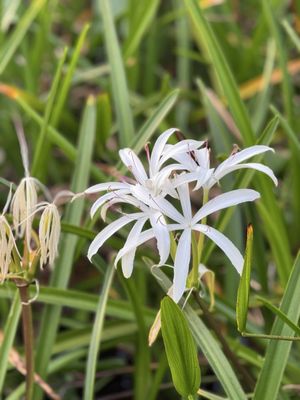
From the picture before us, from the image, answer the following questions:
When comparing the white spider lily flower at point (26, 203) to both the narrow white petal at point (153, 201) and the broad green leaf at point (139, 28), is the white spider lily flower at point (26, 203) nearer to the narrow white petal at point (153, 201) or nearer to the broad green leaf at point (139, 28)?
the narrow white petal at point (153, 201)

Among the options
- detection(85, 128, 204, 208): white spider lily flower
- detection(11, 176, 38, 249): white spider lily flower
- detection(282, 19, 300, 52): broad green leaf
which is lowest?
detection(11, 176, 38, 249): white spider lily flower

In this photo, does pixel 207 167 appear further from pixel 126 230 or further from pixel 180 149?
pixel 126 230

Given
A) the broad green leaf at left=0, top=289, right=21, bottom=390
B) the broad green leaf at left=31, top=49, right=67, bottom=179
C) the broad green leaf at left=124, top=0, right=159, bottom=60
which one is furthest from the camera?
the broad green leaf at left=124, top=0, right=159, bottom=60

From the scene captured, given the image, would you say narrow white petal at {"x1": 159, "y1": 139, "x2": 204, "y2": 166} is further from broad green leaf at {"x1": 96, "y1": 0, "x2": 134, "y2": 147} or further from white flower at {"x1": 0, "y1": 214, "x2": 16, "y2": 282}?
broad green leaf at {"x1": 96, "y1": 0, "x2": 134, "y2": 147}

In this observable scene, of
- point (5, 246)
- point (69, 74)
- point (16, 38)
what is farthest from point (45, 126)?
point (5, 246)

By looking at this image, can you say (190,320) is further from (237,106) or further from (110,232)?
(237,106)

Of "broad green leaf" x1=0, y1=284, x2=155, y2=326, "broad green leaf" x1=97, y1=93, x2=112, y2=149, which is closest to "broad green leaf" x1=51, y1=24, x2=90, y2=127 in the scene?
"broad green leaf" x1=97, y1=93, x2=112, y2=149

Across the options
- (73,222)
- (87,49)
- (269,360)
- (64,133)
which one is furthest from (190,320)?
(87,49)
